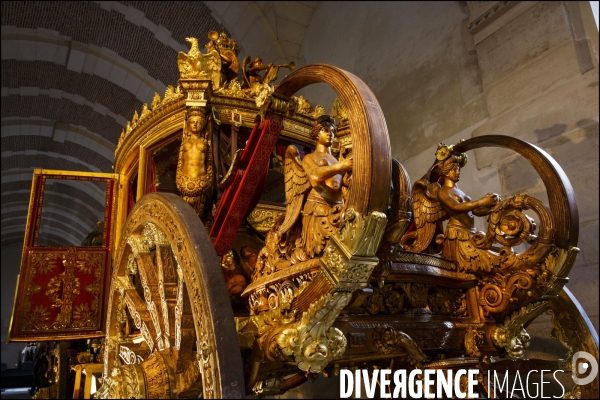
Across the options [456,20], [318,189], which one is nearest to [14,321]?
[318,189]

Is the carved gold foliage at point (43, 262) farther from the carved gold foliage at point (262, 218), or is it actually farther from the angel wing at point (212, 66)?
the angel wing at point (212, 66)

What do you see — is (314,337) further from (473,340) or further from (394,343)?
(473,340)

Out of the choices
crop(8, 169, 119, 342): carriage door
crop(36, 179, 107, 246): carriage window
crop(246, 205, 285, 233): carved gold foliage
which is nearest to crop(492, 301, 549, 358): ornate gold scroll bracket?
crop(246, 205, 285, 233): carved gold foliage

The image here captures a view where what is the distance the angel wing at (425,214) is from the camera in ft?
8.29

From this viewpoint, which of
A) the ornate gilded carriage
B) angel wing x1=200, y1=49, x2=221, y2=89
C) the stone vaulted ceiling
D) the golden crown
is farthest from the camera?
the stone vaulted ceiling

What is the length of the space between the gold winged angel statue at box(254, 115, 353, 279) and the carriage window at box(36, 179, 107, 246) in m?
10.1

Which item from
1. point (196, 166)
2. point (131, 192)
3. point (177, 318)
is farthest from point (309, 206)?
point (131, 192)

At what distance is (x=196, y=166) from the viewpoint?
2.99 meters

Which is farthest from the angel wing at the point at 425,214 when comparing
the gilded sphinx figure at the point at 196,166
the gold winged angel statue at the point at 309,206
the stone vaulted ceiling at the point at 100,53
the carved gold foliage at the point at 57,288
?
the stone vaulted ceiling at the point at 100,53

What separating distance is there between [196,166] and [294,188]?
122cm

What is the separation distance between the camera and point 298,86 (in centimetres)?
199

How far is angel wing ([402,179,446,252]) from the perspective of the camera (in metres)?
2.53

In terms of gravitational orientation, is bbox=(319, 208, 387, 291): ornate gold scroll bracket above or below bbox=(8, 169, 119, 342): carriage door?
below

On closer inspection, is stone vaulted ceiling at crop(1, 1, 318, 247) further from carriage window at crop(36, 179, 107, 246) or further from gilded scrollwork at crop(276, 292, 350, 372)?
gilded scrollwork at crop(276, 292, 350, 372)
